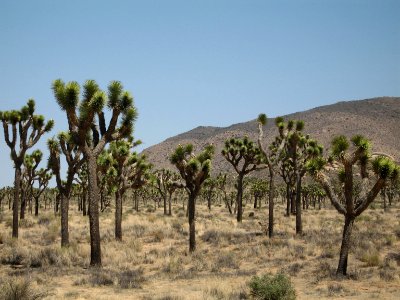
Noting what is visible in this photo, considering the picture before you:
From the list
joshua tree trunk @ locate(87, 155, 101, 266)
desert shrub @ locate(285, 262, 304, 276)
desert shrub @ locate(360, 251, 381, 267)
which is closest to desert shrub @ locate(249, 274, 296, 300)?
desert shrub @ locate(285, 262, 304, 276)

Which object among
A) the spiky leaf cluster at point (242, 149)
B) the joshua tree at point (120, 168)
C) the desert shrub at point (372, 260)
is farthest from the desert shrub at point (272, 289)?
the spiky leaf cluster at point (242, 149)

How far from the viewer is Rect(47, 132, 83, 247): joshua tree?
56.6 feet

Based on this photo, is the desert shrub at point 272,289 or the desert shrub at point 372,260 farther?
the desert shrub at point 372,260

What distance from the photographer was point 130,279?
39.0 ft

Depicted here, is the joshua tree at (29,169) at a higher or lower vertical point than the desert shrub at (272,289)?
higher

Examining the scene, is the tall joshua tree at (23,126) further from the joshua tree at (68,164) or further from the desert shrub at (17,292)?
the desert shrub at (17,292)

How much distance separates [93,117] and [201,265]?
21.8 feet

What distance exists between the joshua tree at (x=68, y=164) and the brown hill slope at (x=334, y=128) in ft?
338

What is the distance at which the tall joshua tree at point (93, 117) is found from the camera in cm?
1316

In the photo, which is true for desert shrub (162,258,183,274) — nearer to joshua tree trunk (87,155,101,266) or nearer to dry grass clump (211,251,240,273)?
dry grass clump (211,251,240,273)

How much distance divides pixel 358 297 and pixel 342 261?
2.57 meters

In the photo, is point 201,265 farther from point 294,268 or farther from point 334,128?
point 334,128

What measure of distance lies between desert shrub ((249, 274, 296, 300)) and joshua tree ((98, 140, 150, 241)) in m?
12.7

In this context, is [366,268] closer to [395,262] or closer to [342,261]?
[395,262]
